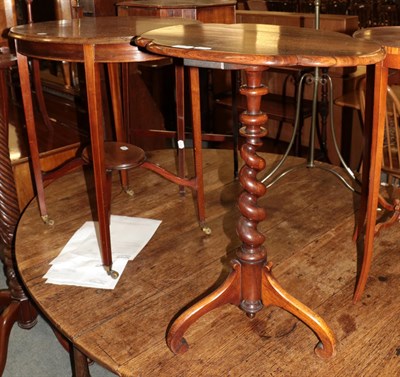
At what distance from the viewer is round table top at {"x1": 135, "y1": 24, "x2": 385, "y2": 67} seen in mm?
1041

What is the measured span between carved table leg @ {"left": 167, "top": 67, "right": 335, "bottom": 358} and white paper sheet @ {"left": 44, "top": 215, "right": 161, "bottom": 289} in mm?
382

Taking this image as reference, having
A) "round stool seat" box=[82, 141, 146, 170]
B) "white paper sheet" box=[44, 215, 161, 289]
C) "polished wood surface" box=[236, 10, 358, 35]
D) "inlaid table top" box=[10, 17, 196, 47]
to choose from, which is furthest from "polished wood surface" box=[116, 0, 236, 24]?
"polished wood surface" box=[236, 10, 358, 35]

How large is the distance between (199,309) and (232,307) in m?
0.21

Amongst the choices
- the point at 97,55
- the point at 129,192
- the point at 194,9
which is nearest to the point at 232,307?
the point at 97,55

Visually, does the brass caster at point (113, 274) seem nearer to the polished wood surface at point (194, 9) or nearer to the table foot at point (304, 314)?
the table foot at point (304, 314)

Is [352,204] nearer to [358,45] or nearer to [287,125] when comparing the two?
[358,45]

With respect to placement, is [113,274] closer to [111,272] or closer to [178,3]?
[111,272]

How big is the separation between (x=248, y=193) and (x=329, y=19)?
256cm

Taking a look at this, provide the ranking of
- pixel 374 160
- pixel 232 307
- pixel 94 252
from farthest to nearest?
pixel 94 252, pixel 232 307, pixel 374 160

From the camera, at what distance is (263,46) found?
114 centimetres

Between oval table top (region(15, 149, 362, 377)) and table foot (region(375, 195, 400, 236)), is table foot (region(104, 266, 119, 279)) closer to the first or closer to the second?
oval table top (region(15, 149, 362, 377))

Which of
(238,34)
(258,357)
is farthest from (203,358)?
(238,34)

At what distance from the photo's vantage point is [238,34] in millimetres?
1320

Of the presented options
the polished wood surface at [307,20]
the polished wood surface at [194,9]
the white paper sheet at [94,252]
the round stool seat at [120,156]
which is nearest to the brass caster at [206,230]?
the white paper sheet at [94,252]
